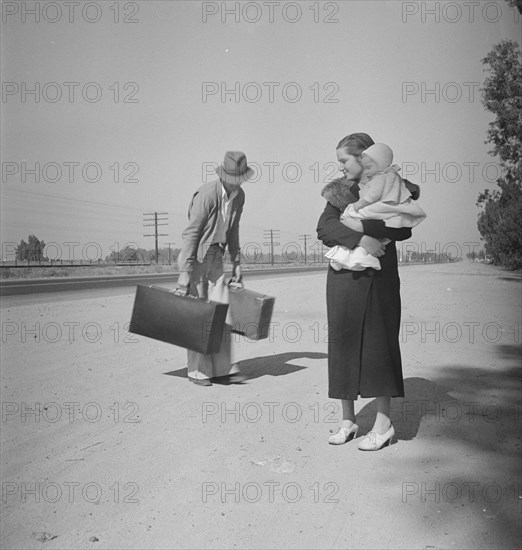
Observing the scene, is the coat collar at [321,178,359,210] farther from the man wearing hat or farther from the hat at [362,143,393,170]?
the man wearing hat

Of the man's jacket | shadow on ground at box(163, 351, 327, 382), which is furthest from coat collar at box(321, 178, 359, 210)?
shadow on ground at box(163, 351, 327, 382)

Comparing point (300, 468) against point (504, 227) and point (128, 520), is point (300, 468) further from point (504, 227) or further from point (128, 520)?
point (504, 227)

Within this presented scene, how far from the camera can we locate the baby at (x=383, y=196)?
2.34 m

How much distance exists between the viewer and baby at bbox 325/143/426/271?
2.34m

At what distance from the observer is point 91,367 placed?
478 cm

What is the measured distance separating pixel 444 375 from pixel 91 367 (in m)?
2.65

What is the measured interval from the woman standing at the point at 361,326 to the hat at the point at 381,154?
0.83 feet

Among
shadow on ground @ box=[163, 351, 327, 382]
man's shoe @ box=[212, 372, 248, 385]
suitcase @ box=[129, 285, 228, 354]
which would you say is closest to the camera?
suitcase @ box=[129, 285, 228, 354]

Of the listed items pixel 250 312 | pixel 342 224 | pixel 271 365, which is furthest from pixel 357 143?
pixel 271 365

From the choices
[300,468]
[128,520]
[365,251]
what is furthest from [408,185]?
[128,520]

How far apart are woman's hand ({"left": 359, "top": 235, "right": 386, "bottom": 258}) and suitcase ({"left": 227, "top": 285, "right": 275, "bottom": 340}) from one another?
1.82 feet

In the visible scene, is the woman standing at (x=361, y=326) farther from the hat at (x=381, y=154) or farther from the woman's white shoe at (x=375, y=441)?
the hat at (x=381, y=154)

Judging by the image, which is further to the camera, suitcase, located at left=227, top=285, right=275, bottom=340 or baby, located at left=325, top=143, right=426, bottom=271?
suitcase, located at left=227, top=285, right=275, bottom=340

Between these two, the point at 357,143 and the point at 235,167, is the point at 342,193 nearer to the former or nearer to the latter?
the point at 357,143
